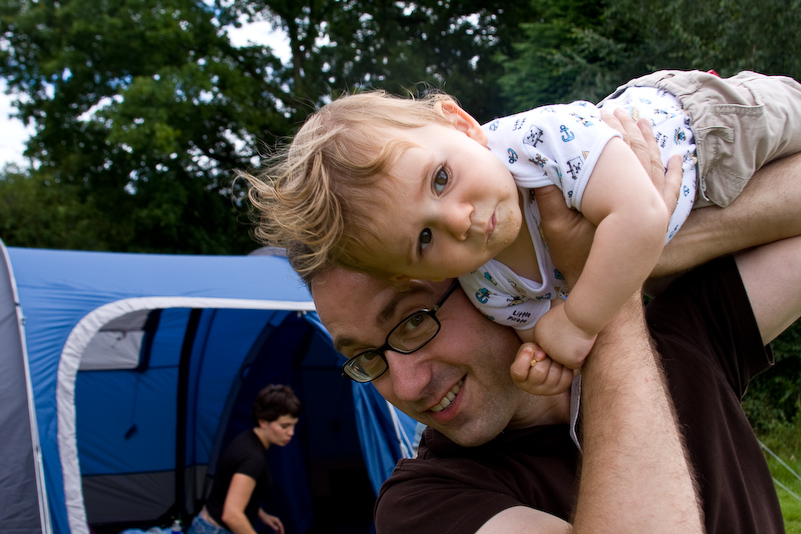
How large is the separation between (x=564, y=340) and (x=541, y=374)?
96mm

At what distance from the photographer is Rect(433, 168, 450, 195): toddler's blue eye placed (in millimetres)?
1333

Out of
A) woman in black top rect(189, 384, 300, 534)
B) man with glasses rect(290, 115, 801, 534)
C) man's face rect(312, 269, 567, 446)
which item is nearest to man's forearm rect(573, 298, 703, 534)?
man with glasses rect(290, 115, 801, 534)

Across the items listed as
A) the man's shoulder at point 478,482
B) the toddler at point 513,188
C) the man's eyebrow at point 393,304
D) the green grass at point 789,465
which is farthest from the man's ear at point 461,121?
the green grass at point 789,465

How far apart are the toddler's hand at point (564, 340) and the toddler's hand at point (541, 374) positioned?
0.02m

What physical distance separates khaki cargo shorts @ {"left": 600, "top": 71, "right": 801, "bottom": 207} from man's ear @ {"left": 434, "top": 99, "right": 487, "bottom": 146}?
1.79 ft

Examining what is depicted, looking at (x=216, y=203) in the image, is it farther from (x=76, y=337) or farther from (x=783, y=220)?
(x=783, y=220)

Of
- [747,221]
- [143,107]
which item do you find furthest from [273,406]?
[143,107]

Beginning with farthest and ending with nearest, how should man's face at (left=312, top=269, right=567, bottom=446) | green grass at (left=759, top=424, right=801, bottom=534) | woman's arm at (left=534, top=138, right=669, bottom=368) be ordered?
green grass at (left=759, top=424, right=801, bottom=534), man's face at (left=312, top=269, right=567, bottom=446), woman's arm at (left=534, top=138, right=669, bottom=368)

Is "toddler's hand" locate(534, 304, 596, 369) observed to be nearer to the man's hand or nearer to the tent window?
the man's hand

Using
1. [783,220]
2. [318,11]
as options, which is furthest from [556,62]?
[318,11]

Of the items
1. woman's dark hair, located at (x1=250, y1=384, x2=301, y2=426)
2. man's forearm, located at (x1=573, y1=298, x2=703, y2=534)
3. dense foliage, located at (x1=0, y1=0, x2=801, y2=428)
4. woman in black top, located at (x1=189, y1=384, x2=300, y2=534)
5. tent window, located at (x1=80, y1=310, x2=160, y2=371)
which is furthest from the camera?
dense foliage, located at (x1=0, y1=0, x2=801, y2=428)

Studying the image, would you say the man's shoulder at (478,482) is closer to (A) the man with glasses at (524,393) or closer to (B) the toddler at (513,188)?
(A) the man with glasses at (524,393)

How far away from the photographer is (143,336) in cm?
612

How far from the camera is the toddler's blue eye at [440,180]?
4.37 ft
